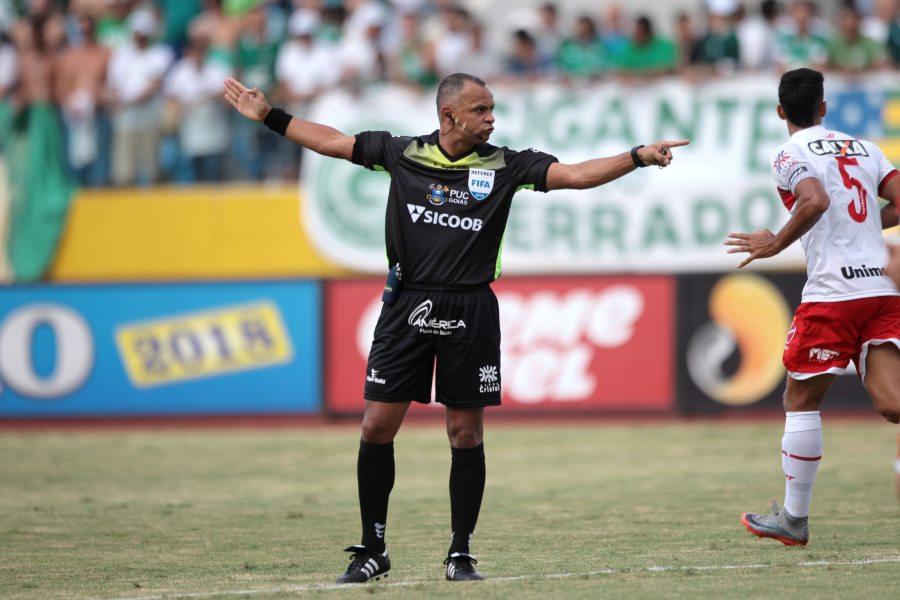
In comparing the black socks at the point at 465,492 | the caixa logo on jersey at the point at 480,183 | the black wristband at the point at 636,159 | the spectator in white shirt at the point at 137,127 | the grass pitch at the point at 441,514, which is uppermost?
the spectator in white shirt at the point at 137,127

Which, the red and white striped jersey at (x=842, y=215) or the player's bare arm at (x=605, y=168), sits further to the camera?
the red and white striped jersey at (x=842, y=215)

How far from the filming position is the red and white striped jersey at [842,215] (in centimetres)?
768

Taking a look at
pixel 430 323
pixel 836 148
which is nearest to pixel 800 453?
pixel 836 148

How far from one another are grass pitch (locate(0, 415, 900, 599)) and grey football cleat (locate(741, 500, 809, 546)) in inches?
4.7

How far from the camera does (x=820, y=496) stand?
10.2 meters

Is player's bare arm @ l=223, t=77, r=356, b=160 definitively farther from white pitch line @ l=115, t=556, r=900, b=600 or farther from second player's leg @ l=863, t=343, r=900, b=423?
second player's leg @ l=863, t=343, r=900, b=423

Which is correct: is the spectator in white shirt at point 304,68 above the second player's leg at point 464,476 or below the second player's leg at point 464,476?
above

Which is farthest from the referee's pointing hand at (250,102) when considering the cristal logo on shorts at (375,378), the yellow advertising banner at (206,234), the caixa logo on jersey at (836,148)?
the yellow advertising banner at (206,234)

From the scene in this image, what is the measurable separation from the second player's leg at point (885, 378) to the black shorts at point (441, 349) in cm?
211

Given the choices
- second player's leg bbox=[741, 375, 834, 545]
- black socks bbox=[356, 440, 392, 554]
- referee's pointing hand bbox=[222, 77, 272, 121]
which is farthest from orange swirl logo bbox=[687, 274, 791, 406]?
referee's pointing hand bbox=[222, 77, 272, 121]

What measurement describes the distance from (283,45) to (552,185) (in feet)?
37.2

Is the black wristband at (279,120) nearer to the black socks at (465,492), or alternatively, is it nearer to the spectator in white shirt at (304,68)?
the black socks at (465,492)

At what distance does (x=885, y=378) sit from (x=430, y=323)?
2.52 meters

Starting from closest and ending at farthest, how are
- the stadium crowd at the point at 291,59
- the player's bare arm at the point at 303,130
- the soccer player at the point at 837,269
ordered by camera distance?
the player's bare arm at the point at 303,130 < the soccer player at the point at 837,269 < the stadium crowd at the point at 291,59
